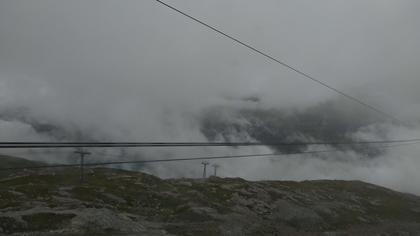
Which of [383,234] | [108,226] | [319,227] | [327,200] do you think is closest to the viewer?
[108,226]

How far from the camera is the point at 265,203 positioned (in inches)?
6176

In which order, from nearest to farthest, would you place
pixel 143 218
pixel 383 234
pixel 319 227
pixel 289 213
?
pixel 143 218
pixel 383 234
pixel 319 227
pixel 289 213

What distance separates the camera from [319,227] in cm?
13200

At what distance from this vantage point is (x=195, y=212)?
123625mm

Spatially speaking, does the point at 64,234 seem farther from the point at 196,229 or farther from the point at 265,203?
A: the point at 265,203

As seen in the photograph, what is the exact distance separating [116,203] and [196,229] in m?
48.7

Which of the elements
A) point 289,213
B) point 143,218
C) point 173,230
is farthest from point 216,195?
point 173,230

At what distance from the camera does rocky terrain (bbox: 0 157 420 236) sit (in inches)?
3858

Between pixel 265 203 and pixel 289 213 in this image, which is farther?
pixel 265 203

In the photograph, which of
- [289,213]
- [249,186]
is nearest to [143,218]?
[289,213]

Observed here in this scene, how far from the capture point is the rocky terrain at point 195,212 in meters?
98.0

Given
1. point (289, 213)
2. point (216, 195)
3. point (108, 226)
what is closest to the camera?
point (108, 226)

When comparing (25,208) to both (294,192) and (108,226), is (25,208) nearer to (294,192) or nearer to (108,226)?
(108,226)

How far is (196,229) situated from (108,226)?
18.8 metres
